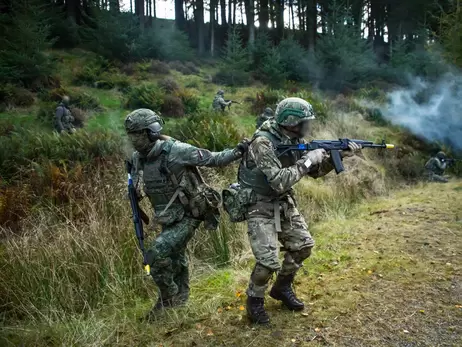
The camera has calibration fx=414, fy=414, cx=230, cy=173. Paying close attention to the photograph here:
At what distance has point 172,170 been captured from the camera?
3.62m

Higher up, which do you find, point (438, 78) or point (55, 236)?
point (438, 78)

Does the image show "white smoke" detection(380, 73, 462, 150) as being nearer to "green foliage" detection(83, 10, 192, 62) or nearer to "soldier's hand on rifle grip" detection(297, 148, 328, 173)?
"soldier's hand on rifle grip" detection(297, 148, 328, 173)

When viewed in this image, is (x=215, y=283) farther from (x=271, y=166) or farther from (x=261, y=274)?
(x=271, y=166)

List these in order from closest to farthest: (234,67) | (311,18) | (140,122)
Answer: (140,122) → (234,67) → (311,18)

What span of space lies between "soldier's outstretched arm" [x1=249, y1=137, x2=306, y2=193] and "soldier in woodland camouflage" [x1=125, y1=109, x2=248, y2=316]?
19 cm

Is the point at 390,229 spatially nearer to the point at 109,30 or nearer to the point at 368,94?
the point at 368,94

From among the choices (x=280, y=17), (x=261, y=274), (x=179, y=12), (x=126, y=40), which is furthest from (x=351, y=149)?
(x=179, y=12)

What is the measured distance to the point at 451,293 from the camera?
13.3 ft

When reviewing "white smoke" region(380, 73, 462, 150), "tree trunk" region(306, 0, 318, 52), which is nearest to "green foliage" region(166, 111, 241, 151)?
"white smoke" region(380, 73, 462, 150)

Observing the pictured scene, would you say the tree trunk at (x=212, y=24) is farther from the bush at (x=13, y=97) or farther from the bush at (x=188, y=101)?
the bush at (x=13, y=97)

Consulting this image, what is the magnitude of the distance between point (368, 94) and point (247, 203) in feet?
53.1

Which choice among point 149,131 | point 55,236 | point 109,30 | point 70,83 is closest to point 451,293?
point 149,131

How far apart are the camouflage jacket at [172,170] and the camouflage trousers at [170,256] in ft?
0.34

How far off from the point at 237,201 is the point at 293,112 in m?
0.90
